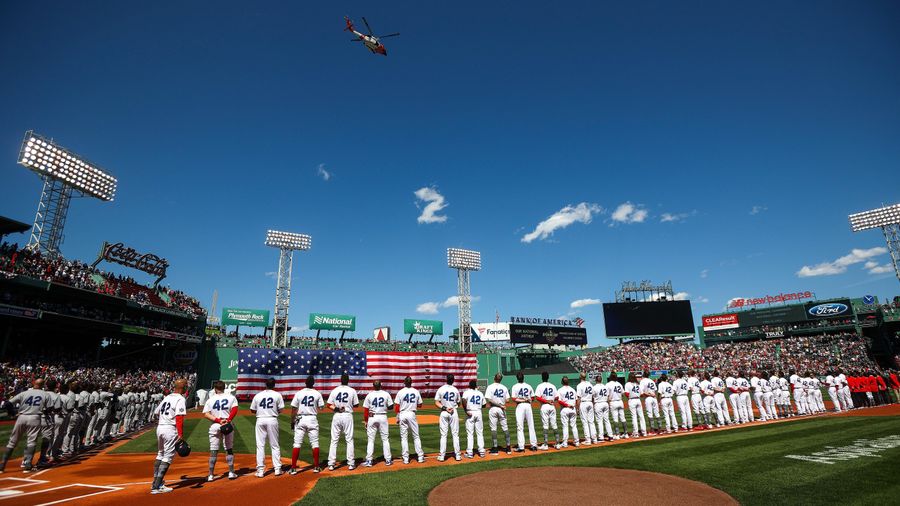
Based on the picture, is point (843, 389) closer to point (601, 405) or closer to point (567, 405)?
point (601, 405)

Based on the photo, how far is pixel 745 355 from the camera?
50281 mm

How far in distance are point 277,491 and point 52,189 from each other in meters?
40.6

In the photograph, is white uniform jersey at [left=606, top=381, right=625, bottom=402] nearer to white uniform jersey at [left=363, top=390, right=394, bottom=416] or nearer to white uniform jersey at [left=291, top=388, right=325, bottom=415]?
white uniform jersey at [left=363, top=390, right=394, bottom=416]

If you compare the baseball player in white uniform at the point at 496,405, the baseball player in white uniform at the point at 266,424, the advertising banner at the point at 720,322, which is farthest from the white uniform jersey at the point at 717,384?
the advertising banner at the point at 720,322

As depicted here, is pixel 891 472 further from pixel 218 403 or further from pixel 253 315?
pixel 253 315

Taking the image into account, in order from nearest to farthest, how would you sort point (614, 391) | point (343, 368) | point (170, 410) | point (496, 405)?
point (170, 410), point (496, 405), point (614, 391), point (343, 368)

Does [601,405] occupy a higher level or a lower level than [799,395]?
higher

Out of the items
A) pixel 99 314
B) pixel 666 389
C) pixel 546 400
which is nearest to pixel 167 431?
pixel 546 400

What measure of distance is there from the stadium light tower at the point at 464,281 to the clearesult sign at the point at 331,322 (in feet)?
49.2

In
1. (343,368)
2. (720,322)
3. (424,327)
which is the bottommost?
(343,368)

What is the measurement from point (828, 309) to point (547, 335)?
33.7m

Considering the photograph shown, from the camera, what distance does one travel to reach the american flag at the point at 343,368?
3238cm

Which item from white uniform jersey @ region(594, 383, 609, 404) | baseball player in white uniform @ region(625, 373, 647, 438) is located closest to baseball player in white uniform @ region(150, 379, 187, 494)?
white uniform jersey @ region(594, 383, 609, 404)

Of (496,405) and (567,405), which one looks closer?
(496,405)
